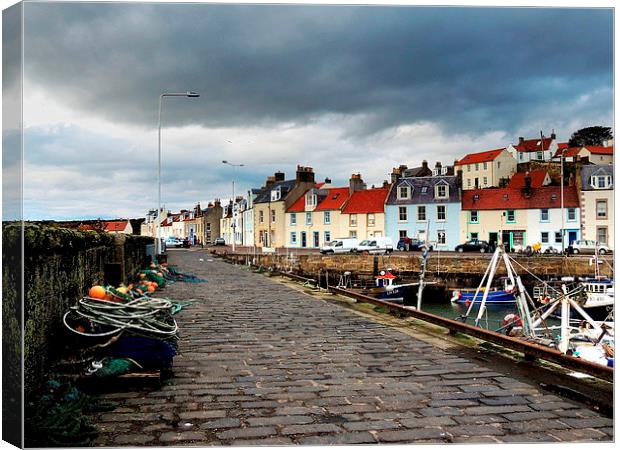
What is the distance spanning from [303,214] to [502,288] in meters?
31.5

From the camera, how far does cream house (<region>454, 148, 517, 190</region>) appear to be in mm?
69750

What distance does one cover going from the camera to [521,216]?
48469 mm

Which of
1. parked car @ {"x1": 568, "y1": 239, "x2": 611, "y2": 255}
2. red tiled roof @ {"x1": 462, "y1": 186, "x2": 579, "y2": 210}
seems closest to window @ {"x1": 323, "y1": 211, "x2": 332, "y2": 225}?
red tiled roof @ {"x1": 462, "y1": 186, "x2": 579, "y2": 210}

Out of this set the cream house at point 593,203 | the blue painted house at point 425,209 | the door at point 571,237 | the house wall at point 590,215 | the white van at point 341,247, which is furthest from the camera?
the blue painted house at point 425,209

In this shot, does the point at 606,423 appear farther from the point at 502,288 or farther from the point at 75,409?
the point at 502,288

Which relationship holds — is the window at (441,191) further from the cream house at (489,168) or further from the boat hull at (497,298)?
the boat hull at (497,298)

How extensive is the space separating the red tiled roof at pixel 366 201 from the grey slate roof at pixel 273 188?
9.20m

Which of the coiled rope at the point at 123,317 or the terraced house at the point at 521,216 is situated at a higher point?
the terraced house at the point at 521,216

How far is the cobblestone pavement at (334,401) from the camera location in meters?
3.62

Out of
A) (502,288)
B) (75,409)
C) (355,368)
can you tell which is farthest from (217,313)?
(502,288)

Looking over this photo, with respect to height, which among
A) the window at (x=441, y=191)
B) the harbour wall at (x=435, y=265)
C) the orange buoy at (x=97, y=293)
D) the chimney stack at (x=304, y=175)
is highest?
the chimney stack at (x=304, y=175)

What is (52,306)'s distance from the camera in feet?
15.6

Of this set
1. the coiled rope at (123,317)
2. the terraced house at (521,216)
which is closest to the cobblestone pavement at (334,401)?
the coiled rope at (123,317)

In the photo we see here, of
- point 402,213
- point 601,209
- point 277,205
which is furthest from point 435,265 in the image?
point 277,205
